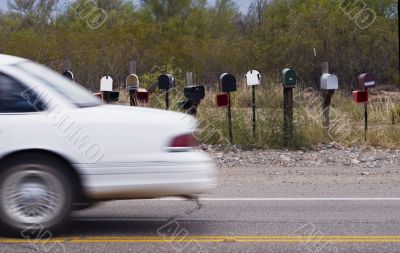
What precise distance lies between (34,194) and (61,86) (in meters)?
1.22

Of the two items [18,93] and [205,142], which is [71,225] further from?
[205,142]

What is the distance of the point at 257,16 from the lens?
4194 centimetres

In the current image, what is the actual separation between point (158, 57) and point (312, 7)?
7.27m

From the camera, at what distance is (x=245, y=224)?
791 cm

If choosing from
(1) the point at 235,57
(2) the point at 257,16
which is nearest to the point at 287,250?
(1) the point at 235,57

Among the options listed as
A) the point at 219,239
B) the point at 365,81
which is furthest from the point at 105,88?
the point at 219,239

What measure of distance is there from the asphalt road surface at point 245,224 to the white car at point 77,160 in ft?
1.26

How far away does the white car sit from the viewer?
7.00 m

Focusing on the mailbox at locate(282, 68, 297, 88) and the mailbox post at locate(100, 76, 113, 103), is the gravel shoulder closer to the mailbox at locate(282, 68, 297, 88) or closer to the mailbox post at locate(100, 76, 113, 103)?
the mailbox at locate(282, 68, 297, 88)

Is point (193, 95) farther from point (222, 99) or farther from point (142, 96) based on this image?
point (142, 96)

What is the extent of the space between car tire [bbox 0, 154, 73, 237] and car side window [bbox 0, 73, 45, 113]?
1.56 ft

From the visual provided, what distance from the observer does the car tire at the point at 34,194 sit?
702cm

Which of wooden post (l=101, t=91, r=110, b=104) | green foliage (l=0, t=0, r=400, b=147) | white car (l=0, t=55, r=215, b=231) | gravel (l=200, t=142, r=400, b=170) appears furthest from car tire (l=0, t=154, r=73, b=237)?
green foliage (l=0, t=0, r=400, b=147)

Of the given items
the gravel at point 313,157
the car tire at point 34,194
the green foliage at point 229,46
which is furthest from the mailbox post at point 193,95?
the green foliage at point 229,46
